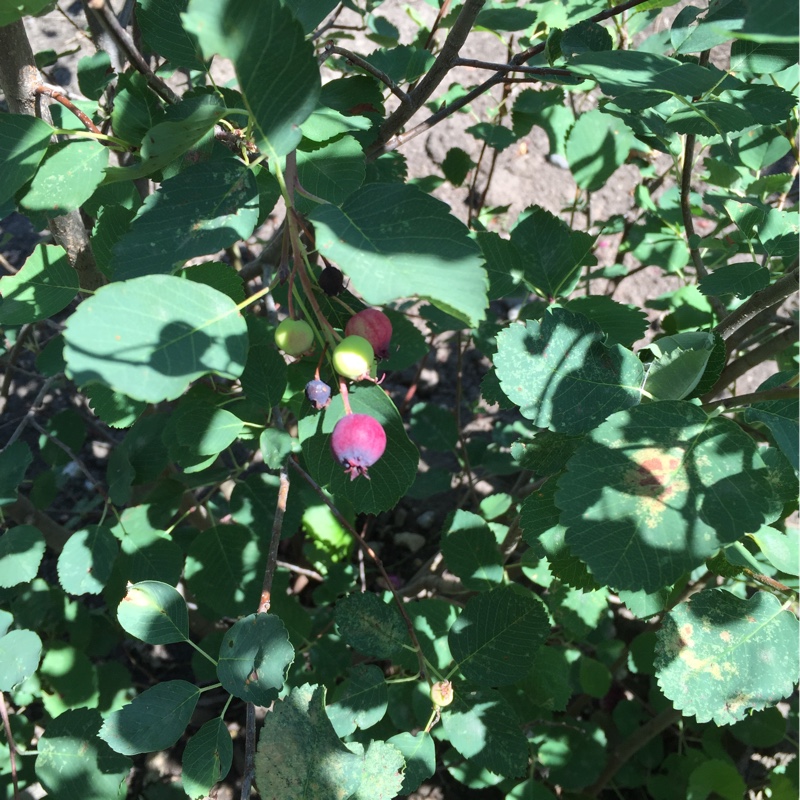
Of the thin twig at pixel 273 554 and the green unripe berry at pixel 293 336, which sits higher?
the green unripe berry at pixel 293 336

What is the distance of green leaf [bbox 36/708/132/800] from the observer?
1280mm

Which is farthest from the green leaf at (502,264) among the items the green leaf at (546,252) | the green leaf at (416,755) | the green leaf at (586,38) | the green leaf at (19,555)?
the green leaf at (19,555)

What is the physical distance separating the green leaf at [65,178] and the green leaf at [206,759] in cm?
75

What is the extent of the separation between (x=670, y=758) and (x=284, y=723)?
4.31ft

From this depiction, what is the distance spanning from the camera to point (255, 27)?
28.1 inches

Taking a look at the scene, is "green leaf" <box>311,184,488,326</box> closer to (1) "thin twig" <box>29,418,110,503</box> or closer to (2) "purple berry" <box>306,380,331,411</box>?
(2) "purple berry" <box>306,380,331,411</box>

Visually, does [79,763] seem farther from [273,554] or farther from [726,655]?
[726,655]

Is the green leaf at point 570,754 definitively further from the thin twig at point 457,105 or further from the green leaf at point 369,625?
the thin twig at point 457,105

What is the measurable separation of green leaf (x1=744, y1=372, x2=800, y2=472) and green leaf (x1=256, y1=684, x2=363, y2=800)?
0.62m

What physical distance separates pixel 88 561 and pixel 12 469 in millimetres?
229

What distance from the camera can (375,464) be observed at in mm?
1058

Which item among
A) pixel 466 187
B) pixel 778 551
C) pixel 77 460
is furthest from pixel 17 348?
pixel 466 187

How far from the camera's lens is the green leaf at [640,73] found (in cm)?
86

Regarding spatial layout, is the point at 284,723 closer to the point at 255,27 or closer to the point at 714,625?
the point at 714,625
